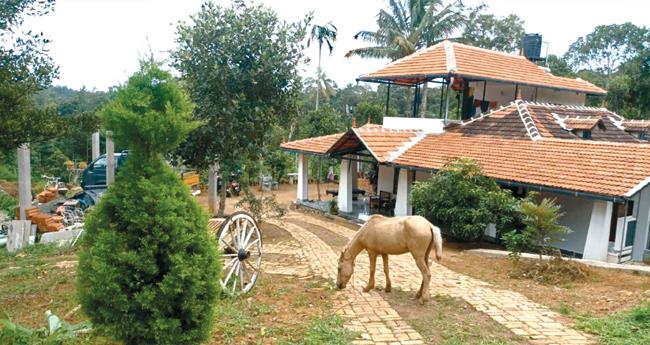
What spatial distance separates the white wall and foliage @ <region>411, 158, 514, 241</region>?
6281 millimetres

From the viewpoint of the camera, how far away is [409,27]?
1113 inches

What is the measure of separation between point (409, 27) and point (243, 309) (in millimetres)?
24917

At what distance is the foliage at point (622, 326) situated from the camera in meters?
5.61

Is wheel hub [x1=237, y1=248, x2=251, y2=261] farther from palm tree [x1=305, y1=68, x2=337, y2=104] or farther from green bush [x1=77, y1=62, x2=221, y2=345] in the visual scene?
palm tree [x1=305, y1=68, x2=337, y2=104]

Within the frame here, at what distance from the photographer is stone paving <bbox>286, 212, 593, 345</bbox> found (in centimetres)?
596

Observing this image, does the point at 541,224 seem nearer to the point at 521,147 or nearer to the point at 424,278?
the point at 424,278

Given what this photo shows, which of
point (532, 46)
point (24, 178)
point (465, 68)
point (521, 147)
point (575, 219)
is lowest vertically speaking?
point (575, 219)

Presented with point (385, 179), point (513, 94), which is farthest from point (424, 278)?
point (513, 94)

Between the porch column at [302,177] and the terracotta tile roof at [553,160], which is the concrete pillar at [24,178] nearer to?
the porch column at [302,177]

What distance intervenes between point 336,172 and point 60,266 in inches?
895

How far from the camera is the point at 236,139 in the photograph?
1248cm

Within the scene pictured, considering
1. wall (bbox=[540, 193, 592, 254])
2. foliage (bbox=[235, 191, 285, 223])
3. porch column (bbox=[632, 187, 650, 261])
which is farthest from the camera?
foliage (bbox=[235, 191, 285, 223])

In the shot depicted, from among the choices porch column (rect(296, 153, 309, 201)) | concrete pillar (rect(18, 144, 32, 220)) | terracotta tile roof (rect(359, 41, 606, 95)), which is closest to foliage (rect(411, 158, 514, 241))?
terracotta tile roof (rect(359, 41, 606, 95))

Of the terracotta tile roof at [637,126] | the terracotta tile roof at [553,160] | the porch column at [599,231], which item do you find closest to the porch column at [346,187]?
the terracotta tile roof at [553,160]
